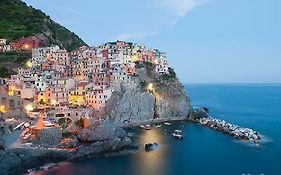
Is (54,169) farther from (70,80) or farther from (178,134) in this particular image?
(70,80)

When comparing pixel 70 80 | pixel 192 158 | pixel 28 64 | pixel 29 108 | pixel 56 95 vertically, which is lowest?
pixel 192 158

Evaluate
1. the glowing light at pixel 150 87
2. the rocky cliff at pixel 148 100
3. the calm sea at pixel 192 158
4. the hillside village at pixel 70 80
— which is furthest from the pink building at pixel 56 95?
the glowing light at pixel 150 87

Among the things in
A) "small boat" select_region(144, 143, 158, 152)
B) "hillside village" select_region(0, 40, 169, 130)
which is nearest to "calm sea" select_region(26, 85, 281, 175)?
"small boat" select_region(144, 143, 158, 152)

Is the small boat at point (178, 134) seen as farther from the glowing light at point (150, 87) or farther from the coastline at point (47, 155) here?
the glowing light at point (150, 87)

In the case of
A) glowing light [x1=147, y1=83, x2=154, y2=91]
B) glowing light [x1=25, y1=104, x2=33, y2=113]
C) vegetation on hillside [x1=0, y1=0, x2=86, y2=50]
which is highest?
vegetation on hillside [x1=0, y1=0, x2=86, y2=50]

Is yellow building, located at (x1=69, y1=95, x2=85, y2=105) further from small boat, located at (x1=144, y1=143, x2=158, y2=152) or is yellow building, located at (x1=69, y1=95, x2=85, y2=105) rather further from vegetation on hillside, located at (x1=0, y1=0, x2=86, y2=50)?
vegetation on hillside, located at (x1=0, y1=0, x2=86, y2=50)

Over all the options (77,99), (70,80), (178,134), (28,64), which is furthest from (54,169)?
(28,64)
